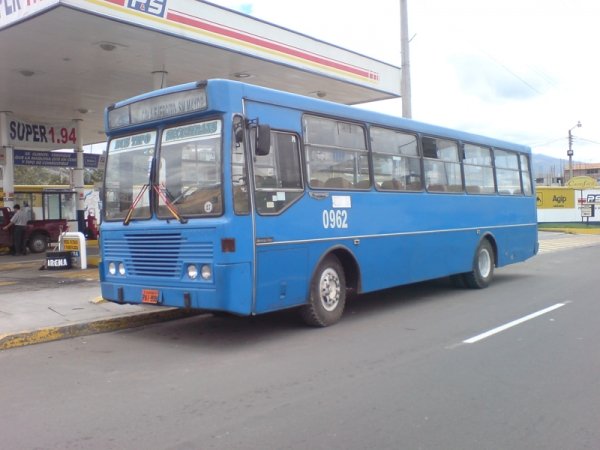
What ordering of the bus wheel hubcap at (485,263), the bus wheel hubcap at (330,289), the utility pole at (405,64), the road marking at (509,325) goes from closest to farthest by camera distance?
the road marking at (509,325) < the bus wheel hubcap at (330,289) < the bus wheel hubcap at (485,263) < the utility pole at (405,64)

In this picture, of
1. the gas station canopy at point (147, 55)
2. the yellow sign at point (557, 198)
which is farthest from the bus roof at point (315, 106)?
the yellow sign at point (557, 198)

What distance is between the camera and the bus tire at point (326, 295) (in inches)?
313

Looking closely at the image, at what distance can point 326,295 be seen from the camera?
8.20m

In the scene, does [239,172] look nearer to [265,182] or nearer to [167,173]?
[265,182]

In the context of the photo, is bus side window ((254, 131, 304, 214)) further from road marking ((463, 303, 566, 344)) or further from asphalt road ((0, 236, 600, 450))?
road marking ((463, 303, 566, 344))

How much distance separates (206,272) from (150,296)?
991 millimetres

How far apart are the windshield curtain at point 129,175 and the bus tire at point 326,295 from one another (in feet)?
8.00

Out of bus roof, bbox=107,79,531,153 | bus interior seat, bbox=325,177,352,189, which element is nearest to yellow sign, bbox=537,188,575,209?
bus roof, bbox=107,79,531,153

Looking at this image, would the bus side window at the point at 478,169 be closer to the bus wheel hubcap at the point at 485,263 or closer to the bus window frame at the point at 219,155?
the bus wheel hubcap at the point at 485,263

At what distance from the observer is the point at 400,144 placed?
9828 mm

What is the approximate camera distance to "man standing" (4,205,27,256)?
19.4 metres

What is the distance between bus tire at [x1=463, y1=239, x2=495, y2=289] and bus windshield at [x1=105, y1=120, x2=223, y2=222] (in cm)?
690

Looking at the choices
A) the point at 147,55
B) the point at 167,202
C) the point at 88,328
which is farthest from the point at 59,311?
the point at 147,55

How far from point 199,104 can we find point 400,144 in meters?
4.06
